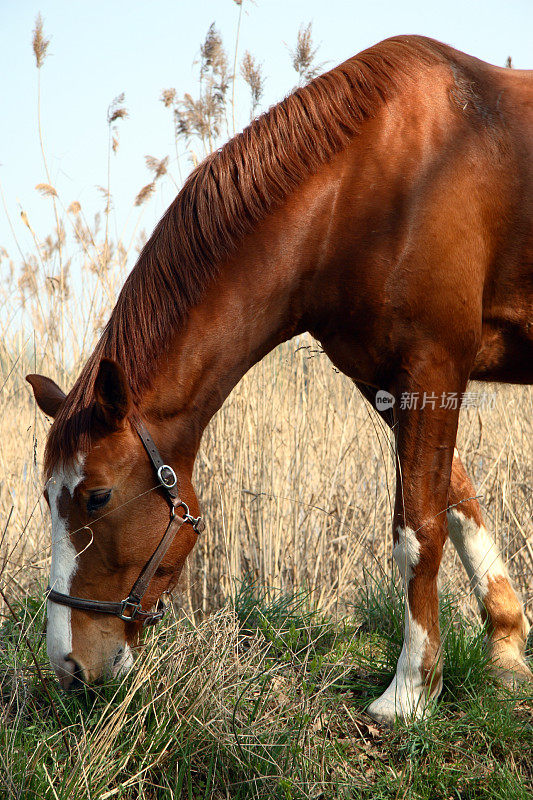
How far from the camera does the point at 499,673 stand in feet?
7.80

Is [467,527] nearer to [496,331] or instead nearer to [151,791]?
[496,331]

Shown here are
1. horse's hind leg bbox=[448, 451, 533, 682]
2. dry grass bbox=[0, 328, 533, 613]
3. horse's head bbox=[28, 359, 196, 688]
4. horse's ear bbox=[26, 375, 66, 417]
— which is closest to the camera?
horse's head bbox=[28, 359, 196, 688]

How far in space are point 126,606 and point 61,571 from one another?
0.77 feet

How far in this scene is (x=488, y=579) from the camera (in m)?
2.52

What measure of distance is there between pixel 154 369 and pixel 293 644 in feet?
3.93

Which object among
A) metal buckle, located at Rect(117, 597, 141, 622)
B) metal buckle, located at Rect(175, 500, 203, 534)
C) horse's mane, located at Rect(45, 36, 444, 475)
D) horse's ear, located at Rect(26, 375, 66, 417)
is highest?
horse's mane, located at Rect(45, 36, 444, 475)

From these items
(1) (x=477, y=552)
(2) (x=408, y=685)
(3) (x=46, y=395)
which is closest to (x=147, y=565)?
(3) (x=46, y=395)

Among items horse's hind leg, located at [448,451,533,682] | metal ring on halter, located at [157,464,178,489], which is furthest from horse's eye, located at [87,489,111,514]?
horse's hind leg, located at [448,451,533,682]

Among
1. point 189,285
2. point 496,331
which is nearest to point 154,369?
point 189,285

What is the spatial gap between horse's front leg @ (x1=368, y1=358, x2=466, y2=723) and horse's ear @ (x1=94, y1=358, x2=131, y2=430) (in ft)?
2.87

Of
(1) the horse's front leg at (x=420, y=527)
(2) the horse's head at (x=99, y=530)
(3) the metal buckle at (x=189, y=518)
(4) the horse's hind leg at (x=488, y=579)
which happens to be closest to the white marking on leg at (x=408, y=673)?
(1) the horse's front leg at (x=420, y=527)

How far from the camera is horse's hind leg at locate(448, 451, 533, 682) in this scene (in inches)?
97.0

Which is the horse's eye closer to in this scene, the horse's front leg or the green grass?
the green grass

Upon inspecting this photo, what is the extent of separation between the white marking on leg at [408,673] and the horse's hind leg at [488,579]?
15.6 inches
